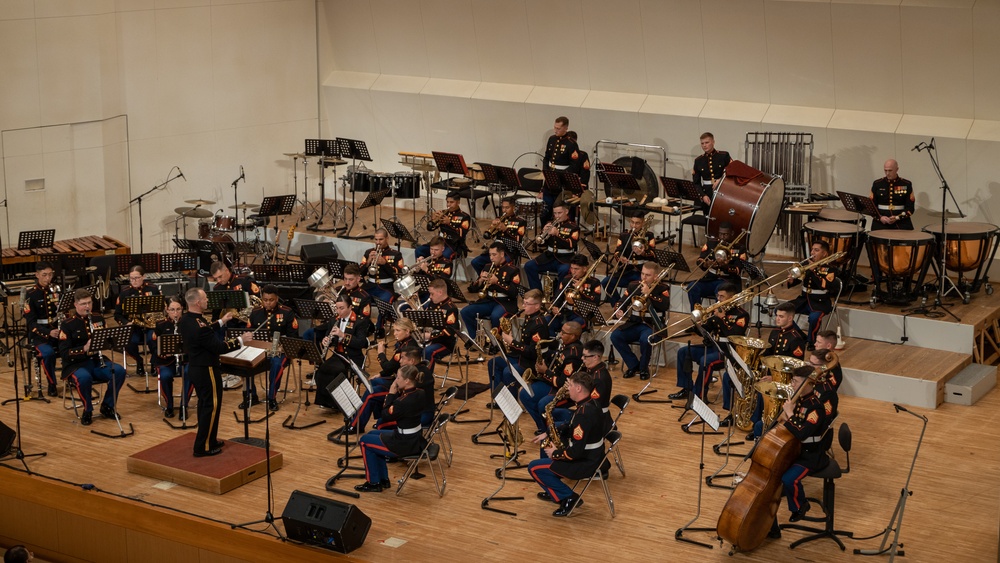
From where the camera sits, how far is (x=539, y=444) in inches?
476

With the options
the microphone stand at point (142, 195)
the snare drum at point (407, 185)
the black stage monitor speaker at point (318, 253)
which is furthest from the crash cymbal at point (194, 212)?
the snare drum at point (407, 185)

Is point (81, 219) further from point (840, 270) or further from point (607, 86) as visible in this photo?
point (840, 270)

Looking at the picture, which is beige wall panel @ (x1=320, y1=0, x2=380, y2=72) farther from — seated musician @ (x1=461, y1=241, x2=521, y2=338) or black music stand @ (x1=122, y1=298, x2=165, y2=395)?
black music stand @ (x1=122, y1=298, x2=165, y2=395)

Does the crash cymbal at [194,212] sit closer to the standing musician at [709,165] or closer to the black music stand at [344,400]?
the standing musician at [709,165]

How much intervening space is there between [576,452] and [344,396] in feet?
7.46

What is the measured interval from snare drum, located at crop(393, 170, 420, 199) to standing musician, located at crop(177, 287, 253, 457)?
7.59 metres

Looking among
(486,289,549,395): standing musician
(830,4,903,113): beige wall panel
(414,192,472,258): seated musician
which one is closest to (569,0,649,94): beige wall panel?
(830,4,903,113): beige wall panel

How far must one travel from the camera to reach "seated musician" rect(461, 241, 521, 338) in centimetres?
1493

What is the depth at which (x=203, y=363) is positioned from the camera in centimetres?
1127

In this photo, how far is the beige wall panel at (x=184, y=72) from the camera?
19.4 meters

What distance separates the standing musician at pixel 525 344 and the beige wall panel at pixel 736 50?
256 inches

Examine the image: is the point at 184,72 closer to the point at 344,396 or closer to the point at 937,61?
the point at 344,396

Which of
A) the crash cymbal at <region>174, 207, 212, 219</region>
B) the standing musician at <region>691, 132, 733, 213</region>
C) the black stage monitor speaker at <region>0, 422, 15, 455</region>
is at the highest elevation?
the standing musician at <region>691, 132, 733, 213</region>

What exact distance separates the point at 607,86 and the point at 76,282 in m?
8.86
